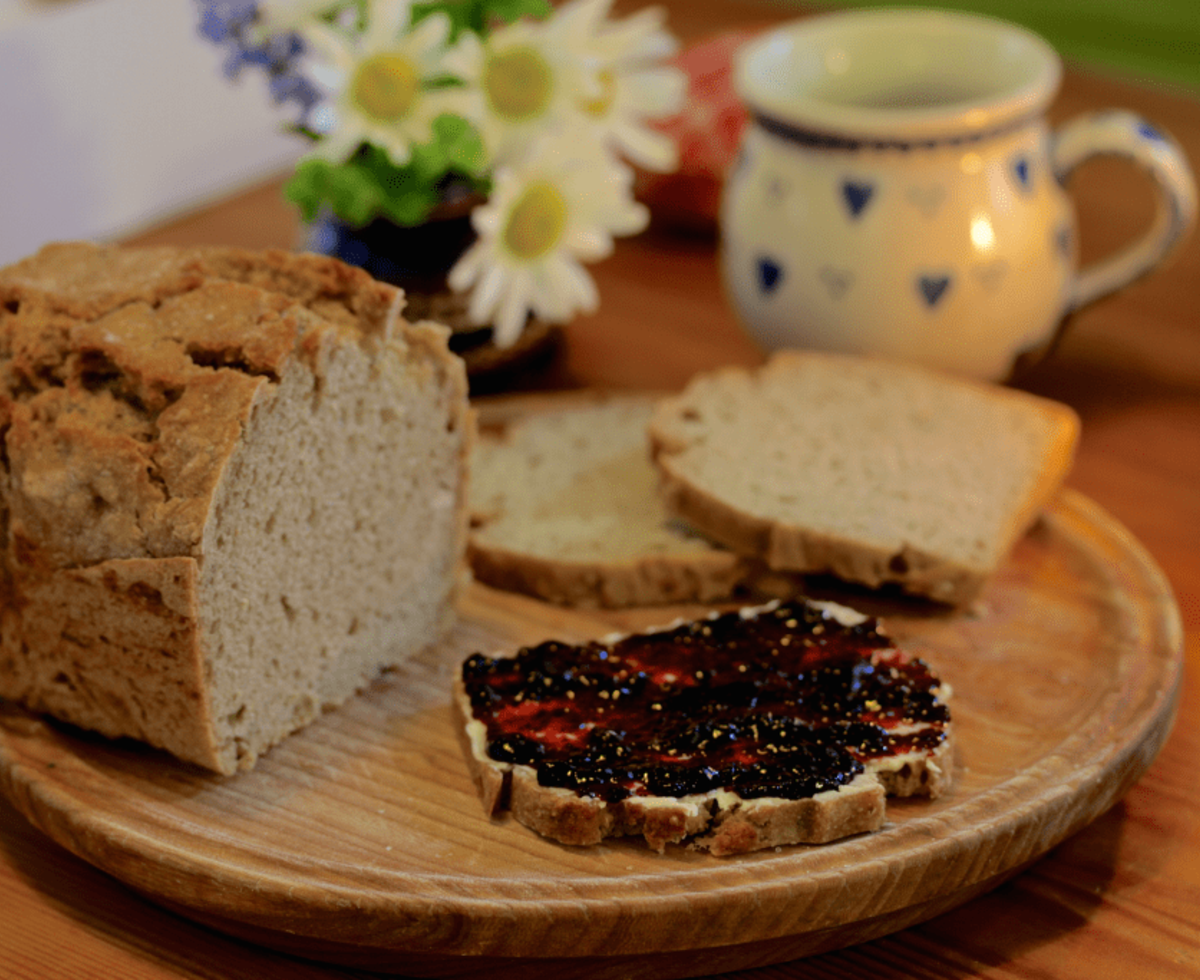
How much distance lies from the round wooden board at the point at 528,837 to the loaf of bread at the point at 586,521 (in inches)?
7.1

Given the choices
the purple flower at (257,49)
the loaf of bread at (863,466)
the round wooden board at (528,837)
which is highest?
the purple flower at (257,49)

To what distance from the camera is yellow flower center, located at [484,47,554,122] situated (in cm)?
259

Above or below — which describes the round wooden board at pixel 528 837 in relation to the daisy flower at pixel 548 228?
below

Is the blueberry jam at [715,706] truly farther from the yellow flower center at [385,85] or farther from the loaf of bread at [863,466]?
the yellow flower center at [385,85]

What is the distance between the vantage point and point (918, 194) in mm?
2662

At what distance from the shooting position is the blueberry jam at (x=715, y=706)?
5.87ft

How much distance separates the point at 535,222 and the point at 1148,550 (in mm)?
1328

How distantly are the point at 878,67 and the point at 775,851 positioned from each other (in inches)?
74.0

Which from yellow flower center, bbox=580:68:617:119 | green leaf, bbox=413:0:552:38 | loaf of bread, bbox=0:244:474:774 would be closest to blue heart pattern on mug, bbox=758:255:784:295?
yellow flower center, bbox=580:68:617:119

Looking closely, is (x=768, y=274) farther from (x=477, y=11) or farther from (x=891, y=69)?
(x=477, y=11)

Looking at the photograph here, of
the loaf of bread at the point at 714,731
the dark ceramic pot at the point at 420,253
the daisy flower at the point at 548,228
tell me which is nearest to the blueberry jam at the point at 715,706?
the loaf of bread at the point at 714,731

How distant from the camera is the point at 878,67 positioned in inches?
117

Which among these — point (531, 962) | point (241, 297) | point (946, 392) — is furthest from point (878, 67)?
point (531, 962)

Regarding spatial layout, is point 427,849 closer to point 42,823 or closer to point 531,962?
point 531,962
